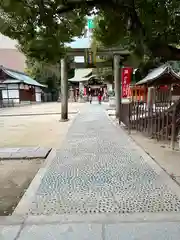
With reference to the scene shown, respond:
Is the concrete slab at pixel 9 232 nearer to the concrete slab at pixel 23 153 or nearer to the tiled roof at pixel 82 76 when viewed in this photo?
the concrete slab at pixel 23 153

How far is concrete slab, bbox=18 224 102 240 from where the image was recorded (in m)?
3.06

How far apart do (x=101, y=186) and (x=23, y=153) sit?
344 centimetres

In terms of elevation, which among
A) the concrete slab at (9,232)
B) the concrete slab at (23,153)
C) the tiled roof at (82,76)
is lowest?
the concrete slab at (23,153)

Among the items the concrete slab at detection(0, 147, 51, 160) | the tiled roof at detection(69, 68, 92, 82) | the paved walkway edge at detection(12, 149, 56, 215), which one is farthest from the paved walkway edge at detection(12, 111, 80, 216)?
the tiled roof at detection(69, 68, 92, 82)

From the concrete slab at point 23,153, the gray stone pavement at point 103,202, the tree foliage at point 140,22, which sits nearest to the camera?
the gray stone pavement at point 103,202

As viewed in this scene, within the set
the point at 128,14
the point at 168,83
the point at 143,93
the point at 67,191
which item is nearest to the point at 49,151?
the point at 67,191

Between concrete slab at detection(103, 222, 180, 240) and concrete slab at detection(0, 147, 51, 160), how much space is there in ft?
13.7

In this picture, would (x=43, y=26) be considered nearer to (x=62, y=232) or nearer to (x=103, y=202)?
(x=103, y=202)

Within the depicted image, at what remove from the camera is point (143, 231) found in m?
3.15

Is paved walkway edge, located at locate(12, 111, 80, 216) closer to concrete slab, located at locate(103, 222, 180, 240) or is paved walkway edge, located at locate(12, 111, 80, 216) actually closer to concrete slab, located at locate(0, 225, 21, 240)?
concrete slab, located at locate(0, 225, 21, 240)

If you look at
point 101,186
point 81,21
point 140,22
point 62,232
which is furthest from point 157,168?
point 81,21

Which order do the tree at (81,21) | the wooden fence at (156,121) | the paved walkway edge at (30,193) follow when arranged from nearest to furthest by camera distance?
→ the paved walkway edge at (30,193)
the tree at (81,21)
the wooden fence at (156,121)

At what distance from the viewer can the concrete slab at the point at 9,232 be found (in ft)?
10.2

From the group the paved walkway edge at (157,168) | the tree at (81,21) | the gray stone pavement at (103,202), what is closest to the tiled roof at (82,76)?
the paved walkway edge at (157,168)
